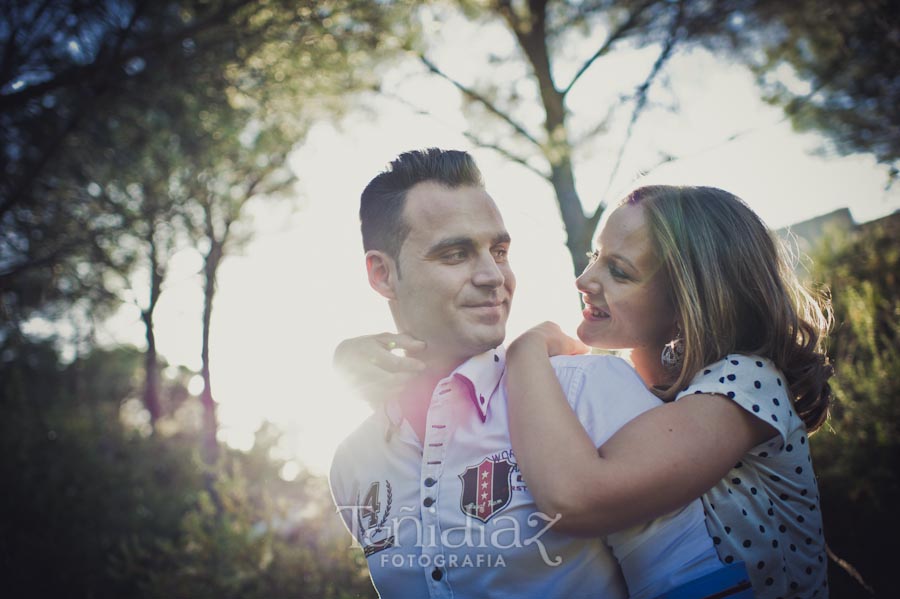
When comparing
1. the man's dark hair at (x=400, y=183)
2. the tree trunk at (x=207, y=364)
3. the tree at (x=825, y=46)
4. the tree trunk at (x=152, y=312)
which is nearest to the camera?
the man's dark hair at (x=400, y=183)

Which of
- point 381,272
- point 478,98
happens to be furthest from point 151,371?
point 381,272

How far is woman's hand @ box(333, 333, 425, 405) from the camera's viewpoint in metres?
2.32

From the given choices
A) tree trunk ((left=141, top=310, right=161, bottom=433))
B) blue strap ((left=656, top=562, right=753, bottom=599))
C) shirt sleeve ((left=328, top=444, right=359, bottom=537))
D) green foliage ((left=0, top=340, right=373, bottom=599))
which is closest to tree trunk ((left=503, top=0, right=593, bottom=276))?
shirt sleeve ((left=328, top=444, right=359, bottom=537))

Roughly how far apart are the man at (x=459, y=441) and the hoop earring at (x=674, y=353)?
1.31 feet

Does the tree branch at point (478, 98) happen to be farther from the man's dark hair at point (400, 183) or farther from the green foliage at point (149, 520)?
the green foliage at point (149, 520)

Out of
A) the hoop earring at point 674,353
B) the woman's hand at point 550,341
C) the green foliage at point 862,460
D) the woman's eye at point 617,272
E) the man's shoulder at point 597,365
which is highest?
the woman's eye at point 617,272

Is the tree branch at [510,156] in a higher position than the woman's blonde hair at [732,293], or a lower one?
higher

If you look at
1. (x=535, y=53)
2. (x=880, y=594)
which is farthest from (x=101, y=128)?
(x=880, y=594)

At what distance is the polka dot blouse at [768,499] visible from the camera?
1.82m

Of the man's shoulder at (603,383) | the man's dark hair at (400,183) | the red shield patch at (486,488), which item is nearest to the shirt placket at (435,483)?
the red shield patch at (486,488)

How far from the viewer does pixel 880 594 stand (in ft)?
9.84

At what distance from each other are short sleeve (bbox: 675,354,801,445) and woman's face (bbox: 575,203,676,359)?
48 centimetres

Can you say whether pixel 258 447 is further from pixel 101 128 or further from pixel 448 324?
pixel 448 324

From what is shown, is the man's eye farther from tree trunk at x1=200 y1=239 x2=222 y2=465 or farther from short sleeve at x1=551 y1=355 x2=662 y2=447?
tree trunk at x1=200 y1=239 x2=222 y2=465
